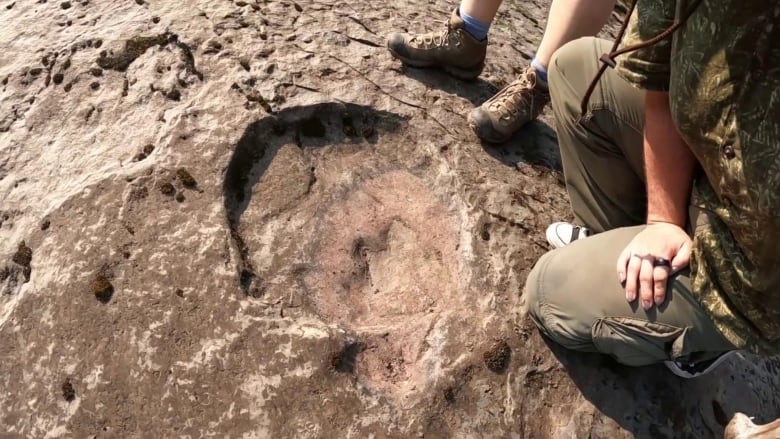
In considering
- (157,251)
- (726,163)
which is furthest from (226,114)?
(726,163)

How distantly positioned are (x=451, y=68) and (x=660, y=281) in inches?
117

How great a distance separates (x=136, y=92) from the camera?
5.44 meters

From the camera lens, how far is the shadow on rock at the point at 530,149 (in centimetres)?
537

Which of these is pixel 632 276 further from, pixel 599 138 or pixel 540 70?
pixel 540 70

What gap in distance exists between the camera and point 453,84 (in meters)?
5.85

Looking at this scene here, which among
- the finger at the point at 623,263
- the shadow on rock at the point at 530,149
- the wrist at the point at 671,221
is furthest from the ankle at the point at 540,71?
the finger at the point at 623,263

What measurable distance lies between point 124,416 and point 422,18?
14.9 ft

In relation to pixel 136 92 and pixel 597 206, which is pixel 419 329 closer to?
pixel 597 206

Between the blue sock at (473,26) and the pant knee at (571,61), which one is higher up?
the pant knee at (571,61)

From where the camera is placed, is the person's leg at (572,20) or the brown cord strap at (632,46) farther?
the person's leg at (572,20)

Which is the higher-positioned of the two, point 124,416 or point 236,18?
point 236,18

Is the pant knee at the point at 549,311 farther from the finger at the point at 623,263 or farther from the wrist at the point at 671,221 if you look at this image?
the wrist at the point at 671,221

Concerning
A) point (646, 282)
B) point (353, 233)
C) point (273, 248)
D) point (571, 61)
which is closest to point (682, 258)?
point (646, 282)

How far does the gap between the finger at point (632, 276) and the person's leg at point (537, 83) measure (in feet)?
6.43
